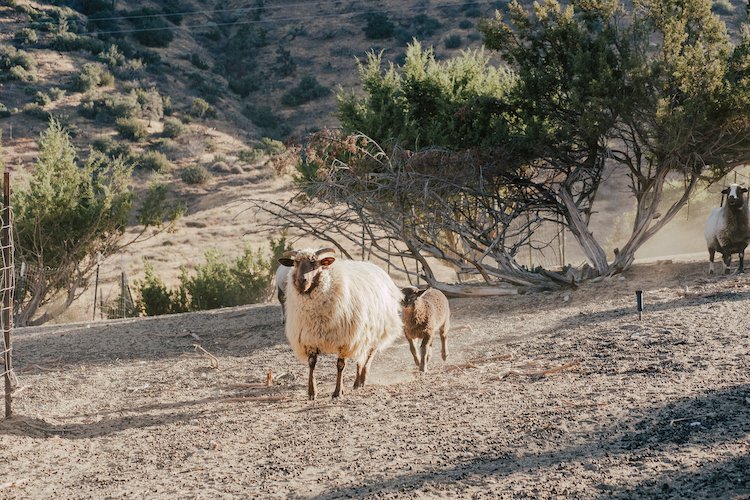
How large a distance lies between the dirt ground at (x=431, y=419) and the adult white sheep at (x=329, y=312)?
1.45ft

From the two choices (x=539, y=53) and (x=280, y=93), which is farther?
(x=280, y=93)

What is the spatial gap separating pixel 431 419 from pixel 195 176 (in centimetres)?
3933

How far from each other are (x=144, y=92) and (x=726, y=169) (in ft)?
138

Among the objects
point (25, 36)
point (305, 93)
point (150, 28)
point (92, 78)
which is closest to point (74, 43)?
point (25, 36)

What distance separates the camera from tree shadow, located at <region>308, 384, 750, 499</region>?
4.90 m

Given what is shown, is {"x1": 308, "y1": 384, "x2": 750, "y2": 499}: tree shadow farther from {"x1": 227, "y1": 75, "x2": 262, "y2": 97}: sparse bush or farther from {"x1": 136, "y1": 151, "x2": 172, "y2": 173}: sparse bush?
{"x1": 227, "y1": 75, "x2": 262, "y2": 97}: sparse bush

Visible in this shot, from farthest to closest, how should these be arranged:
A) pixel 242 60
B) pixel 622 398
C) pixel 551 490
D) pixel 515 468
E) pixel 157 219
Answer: pixel 242 60
pixel 157 219
pixel 622 398
pixel 515 468
pixel 551 490

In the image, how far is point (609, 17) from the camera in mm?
16031

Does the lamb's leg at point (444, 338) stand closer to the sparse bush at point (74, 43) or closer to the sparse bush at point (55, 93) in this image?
the sparse bush at point (55, 93)

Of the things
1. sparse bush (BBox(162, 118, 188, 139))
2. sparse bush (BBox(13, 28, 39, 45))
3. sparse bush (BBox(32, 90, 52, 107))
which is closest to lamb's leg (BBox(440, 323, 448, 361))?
sparse bush (BBox(162, 118, 188, 139))

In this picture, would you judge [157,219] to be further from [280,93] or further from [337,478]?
[280,93]

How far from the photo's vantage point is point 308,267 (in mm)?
8320

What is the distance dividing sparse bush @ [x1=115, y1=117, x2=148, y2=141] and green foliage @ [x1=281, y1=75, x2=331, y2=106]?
12.9 m

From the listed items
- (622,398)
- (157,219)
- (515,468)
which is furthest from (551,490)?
(157,219)
